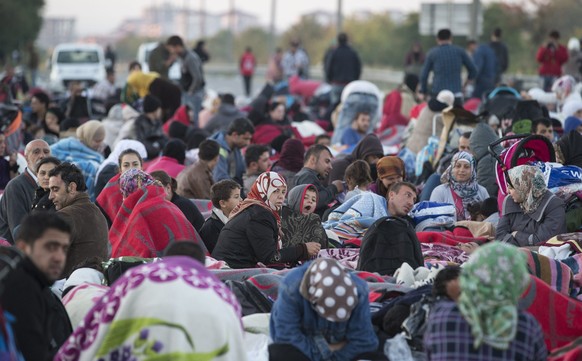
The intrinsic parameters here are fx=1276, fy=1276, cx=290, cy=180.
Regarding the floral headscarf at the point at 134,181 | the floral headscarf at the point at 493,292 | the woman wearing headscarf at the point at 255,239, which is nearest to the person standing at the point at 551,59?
the floral headscarf at the point at 134,181

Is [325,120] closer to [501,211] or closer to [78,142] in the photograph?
[78,142]

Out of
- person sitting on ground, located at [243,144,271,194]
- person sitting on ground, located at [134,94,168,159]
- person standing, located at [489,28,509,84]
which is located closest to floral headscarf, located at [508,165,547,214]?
person sitting on ground, located at [243,144,271,194]

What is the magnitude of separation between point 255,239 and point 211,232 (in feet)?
3.23

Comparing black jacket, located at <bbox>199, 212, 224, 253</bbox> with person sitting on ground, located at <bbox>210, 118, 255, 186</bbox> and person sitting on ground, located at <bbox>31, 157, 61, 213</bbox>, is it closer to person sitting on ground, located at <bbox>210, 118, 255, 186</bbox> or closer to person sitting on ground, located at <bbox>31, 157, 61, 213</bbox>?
person sitting on ground, located at <bbox>31, 157, 61, 213</bbox>

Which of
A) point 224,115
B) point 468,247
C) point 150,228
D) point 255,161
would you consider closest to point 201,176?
point 255,161

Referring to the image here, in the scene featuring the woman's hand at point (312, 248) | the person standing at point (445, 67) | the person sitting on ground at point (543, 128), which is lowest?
the woman's hand at point (312, 248)

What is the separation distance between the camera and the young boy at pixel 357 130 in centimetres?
1630

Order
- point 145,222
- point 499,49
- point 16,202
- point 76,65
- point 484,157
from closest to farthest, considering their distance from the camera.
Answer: point 145,222, point 16,202, point 484,157, point 499,49, point 76,65

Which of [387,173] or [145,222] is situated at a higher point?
[387,173]

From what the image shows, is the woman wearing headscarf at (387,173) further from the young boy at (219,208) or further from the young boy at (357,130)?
the young boy at (357,130)

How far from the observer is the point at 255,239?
31.0 feet

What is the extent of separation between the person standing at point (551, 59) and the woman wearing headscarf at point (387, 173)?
46.1 ft

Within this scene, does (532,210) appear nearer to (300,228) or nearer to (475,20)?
(300,228)

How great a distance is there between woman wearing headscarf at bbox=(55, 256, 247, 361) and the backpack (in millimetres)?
2517
